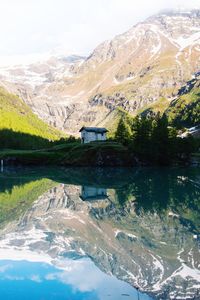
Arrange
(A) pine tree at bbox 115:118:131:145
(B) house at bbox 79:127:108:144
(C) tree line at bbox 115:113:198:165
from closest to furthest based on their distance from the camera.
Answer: (C) tree line at bbox 115:113:198:165 → (A) pine tree at bbox 115:118:131:145 → (B) house at bbox 79:127:108:144

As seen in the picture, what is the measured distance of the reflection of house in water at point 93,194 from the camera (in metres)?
53.8

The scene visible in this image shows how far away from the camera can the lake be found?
18.4 metres

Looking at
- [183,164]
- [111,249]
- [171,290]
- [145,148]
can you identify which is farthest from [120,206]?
[183,164]

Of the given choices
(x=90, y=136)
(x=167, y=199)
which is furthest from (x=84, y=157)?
(x=167, y=199)

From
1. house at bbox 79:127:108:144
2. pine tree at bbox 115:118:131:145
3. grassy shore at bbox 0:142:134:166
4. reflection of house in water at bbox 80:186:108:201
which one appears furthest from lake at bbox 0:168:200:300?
house at bbox 79:127:108:144

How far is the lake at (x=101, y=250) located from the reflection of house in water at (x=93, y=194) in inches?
195

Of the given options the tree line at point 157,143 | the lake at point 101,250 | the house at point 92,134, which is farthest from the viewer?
the house at point 92,134

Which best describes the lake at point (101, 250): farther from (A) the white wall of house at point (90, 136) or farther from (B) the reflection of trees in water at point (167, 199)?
(A) the white wall of house at point (90, 136)

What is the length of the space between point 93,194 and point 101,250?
3305 cm

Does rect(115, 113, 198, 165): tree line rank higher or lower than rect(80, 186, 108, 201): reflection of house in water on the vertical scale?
higher

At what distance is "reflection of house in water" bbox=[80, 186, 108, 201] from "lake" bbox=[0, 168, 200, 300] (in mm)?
4950

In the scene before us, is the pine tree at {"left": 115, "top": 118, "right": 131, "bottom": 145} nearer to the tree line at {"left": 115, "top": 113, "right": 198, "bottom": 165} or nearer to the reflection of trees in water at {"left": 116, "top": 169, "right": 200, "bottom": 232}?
the tree line at {"left": 115, "top": 113, "right": 198, "bottom": 165}

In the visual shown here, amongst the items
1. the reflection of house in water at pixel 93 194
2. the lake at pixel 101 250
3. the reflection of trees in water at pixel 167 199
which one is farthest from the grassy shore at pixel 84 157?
the lake at pixel 101 250

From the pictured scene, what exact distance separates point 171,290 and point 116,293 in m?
2.39
